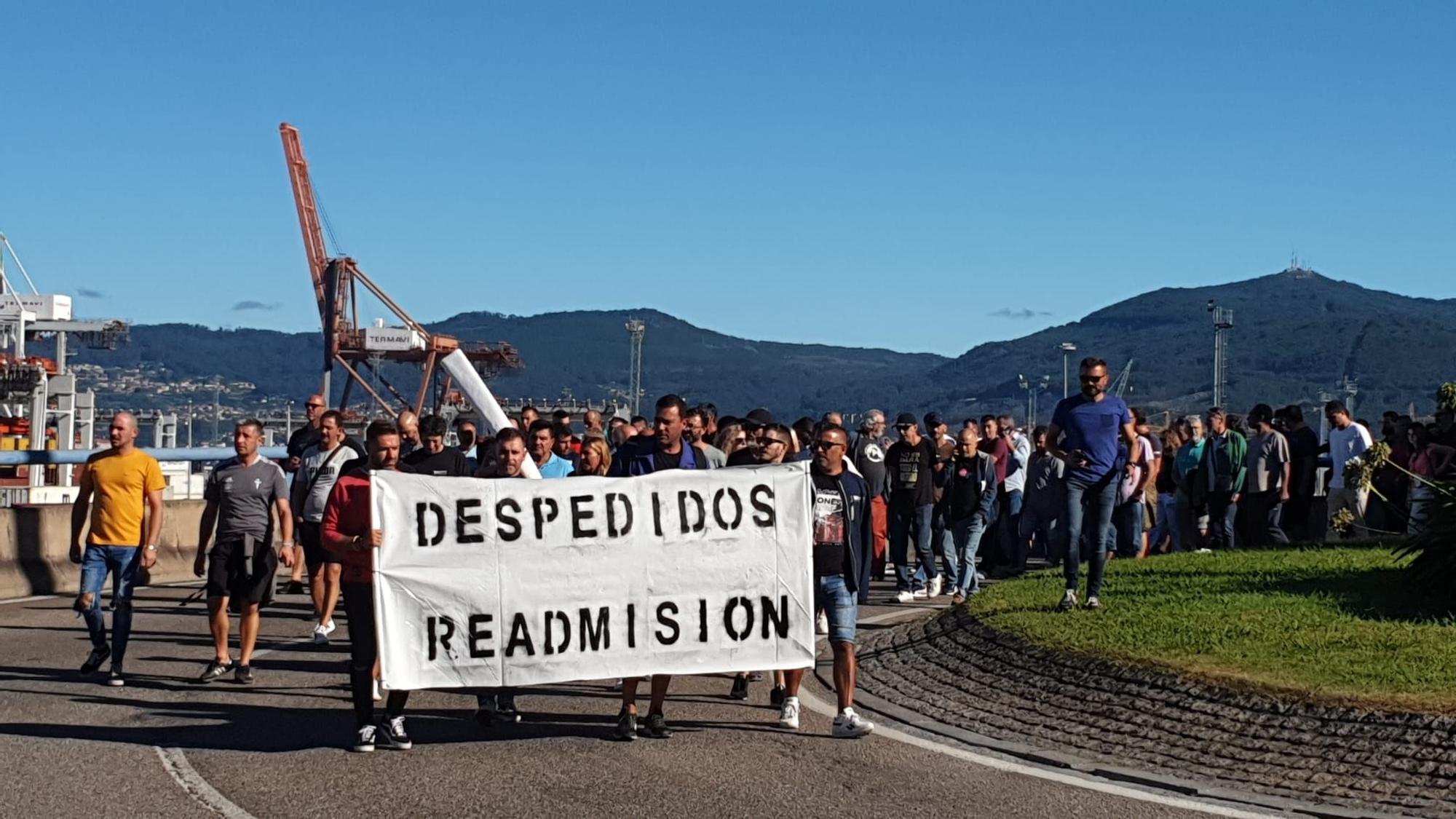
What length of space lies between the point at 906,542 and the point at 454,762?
8783 mm

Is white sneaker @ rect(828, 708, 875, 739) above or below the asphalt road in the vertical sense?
above

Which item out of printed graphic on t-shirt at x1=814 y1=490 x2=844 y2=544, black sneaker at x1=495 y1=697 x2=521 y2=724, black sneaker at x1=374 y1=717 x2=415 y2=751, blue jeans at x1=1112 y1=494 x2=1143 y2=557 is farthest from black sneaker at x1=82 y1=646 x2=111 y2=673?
blue jeans at x1=1112 y1=494 x2=1143 y2=557

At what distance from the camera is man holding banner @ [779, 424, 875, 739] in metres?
9.48

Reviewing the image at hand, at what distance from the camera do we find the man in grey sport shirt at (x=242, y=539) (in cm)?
1138

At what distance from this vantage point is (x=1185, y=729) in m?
9.10

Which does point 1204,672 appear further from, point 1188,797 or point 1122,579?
point 1122,579

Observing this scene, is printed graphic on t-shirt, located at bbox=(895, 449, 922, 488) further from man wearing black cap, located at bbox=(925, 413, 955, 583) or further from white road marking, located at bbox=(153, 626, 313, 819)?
white road marking, located at bbox=(153, 626, 313, 819)

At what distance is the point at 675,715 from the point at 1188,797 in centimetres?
327

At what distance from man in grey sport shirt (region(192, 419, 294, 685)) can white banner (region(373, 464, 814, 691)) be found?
221 centimetres

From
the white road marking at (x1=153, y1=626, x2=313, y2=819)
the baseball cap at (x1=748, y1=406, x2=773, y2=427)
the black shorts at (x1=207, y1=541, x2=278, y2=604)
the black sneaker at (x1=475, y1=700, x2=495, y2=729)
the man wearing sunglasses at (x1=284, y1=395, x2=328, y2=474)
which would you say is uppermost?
the baseball cap at (x1=748, y1=406, x2=773, y2=427)

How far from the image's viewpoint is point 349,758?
8727 mm

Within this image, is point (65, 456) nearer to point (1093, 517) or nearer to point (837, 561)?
point (1093, 517)

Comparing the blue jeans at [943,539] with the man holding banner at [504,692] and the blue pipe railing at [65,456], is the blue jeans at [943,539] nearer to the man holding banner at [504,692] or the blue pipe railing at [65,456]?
the blue pipe railing at [65,456]

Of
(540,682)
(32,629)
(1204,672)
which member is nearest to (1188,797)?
(1204,672)
